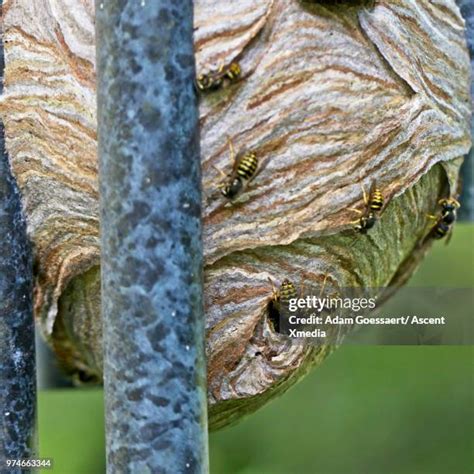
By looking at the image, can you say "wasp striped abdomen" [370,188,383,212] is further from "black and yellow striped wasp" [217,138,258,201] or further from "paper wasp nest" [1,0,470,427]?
"black and yellow striped wasp" [217,138,258,201]

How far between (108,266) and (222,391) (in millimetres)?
627

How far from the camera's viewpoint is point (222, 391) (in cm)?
182

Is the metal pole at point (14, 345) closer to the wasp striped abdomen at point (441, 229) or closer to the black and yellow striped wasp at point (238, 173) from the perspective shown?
the black and yellow striped wasp at point (238, 173)

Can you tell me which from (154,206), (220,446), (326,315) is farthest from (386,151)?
(220,446)

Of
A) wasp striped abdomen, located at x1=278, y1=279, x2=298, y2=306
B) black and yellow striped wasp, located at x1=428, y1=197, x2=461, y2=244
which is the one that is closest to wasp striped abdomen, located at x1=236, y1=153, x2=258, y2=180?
wasp striped abdomen, located at x1=278, y1=279, x2=298, y2=306

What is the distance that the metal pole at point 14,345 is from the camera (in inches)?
63.7

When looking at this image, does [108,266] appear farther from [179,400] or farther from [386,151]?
[386,151]

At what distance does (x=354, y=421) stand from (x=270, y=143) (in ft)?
3.57

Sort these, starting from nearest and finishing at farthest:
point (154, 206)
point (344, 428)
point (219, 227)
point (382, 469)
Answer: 1. point (154, 206)
2. point (219, 227)
3. point (382, 469)
4. point (344, 428)

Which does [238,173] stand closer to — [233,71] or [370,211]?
[233,71]

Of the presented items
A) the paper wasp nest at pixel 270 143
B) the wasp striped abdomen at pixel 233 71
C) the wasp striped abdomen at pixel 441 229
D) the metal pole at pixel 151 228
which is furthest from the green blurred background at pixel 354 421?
the metal pole at pixel 151 228

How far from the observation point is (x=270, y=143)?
1.74 m

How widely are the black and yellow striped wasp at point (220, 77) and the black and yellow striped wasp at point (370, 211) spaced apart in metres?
0.37

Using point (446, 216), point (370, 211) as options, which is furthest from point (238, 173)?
point (446, 216)
